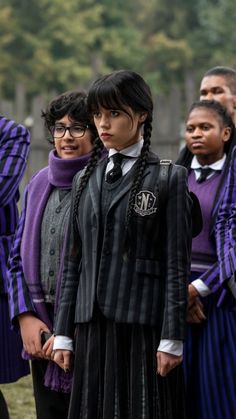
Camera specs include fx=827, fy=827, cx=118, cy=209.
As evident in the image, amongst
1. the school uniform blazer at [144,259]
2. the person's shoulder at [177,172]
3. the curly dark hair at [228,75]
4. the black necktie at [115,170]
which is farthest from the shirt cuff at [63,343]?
the curly dark hair at [228,75]

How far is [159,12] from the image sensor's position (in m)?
40.9

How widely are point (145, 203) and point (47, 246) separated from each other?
641 millimetres

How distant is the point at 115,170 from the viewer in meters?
3.05

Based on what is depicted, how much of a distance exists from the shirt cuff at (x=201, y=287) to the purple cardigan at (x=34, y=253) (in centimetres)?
65

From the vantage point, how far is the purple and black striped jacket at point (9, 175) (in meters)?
3.77

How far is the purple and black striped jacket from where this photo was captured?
3768 mm

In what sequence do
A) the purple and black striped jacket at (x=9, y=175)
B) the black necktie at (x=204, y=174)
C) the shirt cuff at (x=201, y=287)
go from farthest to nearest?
the black necktie at (x=204, y=174) → the purple and black striped jacket at (x=9, y=175) → the shirt cuff at (x=201, y=287)

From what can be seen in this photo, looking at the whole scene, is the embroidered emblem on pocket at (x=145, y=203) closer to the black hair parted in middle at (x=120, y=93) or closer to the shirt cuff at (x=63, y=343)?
the black hair parted in middle at (x=120, y=93)

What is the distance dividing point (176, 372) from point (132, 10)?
4170 cm

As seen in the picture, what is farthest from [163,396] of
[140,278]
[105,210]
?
[105,210]

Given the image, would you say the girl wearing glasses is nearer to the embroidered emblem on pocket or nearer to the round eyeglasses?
the round eyeglasses

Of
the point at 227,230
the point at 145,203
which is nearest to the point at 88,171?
the point at 145,203

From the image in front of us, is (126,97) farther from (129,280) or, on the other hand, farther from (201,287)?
(201,287)

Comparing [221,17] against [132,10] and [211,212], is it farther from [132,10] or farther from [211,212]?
[211,212]
